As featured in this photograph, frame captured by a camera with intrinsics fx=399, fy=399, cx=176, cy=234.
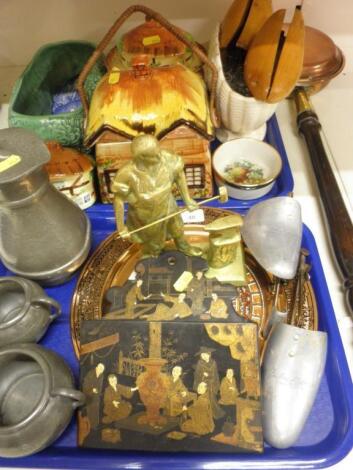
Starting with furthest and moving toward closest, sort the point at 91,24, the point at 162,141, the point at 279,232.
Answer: the point at 91,24 → the point at 162,141 → the point at 279,232

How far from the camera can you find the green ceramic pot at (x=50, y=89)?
94 cm

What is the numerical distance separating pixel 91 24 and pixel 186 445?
116cm

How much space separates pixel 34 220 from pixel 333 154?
83 centimetres

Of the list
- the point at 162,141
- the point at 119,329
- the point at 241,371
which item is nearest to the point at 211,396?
the point at 241,371

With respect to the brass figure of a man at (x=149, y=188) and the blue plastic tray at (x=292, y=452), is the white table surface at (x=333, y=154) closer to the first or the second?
the blue plastic tray at (x=292, y=452)

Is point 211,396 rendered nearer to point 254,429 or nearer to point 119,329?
point 254,429

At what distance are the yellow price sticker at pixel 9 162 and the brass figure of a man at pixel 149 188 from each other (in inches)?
6.7

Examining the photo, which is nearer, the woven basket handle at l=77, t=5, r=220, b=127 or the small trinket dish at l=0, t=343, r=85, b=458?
the small trinket dish at l=0, t=343, r=85, b=458

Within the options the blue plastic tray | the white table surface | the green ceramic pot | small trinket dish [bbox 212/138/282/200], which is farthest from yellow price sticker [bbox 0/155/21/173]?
the white table surface

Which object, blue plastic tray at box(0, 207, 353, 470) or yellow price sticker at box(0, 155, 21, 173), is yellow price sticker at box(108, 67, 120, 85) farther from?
blue plastic tray at box(0, 207, 353, 470)

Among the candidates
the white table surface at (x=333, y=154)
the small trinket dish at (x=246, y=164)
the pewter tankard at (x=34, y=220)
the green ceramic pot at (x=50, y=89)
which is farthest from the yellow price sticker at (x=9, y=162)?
the white table surface at (x=333, y=154)

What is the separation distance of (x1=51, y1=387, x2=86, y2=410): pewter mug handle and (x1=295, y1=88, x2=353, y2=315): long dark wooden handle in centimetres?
57

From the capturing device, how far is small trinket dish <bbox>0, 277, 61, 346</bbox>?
71 cm

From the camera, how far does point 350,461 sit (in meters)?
0.68
